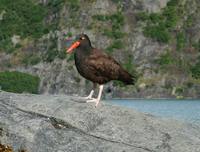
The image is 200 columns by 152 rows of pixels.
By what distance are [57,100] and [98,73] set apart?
1.55 metres

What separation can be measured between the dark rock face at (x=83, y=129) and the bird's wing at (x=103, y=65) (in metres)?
1.21

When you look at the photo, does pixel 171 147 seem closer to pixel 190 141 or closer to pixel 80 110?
pixel 190 141

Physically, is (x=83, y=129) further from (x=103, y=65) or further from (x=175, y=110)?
(x=175, y=110)

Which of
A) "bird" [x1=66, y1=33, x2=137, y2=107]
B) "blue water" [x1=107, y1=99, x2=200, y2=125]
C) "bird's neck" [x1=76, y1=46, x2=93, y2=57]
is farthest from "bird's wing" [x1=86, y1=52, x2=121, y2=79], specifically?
"blue water" [x1=107, y1=99, x2=200, y2=125]

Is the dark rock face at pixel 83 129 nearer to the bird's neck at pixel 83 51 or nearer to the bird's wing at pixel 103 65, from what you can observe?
the bird's wing at pixel 103 65

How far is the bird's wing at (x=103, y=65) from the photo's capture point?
17.6 meters

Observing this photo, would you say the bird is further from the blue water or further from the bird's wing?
the blue water

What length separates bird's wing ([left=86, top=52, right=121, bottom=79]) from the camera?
17562 millimetres

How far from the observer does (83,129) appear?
15.6 metres

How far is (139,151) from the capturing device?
14914 millimetres

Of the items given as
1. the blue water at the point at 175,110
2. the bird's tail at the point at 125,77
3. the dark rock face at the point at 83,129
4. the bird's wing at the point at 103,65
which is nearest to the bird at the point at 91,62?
the bird's wing at the point at 103,65

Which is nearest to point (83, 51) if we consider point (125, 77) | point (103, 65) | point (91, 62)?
point (91, 62)

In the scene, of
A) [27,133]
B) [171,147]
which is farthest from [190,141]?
[27,133]

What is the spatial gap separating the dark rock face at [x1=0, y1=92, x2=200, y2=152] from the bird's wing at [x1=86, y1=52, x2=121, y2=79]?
1212 mm
